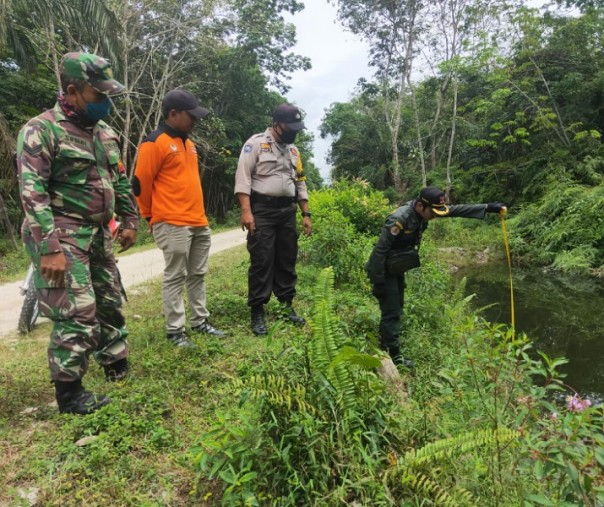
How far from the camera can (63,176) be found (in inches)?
89.4

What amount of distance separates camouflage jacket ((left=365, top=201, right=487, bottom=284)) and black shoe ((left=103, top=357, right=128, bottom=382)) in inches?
78.2

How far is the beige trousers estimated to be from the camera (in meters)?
3.04

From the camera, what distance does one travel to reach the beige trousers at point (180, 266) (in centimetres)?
304

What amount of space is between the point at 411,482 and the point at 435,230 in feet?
42.9

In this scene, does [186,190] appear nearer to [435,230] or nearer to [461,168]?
[435,230]

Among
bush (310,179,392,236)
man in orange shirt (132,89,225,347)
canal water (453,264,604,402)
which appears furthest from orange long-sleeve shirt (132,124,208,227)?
bush (310,179,392,236)

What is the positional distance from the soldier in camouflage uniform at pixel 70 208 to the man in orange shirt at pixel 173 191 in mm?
469

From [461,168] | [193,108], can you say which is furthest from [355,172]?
[193,108]

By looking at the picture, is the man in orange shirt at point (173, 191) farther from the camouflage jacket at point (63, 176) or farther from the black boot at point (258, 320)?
the black boot at point (258, 320)

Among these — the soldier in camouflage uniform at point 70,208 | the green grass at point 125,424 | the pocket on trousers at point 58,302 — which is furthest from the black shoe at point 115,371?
the pocket on trousers at point 58,302

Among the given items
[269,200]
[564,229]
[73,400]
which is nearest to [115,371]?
[73,400]

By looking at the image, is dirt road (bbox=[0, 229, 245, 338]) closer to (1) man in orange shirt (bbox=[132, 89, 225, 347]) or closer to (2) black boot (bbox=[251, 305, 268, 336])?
(1) man in orange shirt (bbox=[132, 89, 225, 347])

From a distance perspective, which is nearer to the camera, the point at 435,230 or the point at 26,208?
the point at 26,208

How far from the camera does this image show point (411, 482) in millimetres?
1715
